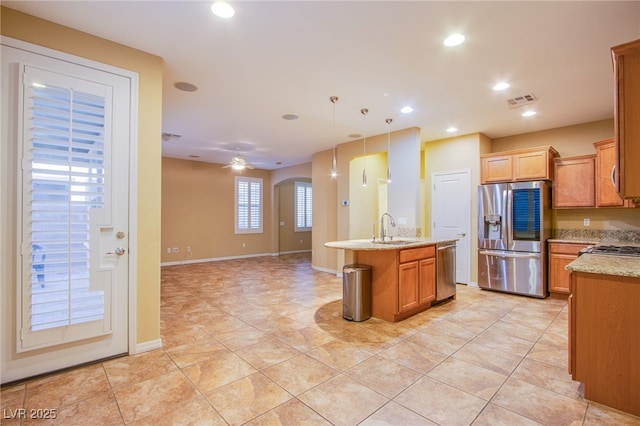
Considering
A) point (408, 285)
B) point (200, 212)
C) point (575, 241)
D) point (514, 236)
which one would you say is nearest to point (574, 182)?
point (575, 241)

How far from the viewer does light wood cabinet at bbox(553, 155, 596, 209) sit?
451cm

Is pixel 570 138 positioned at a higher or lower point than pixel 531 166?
higher

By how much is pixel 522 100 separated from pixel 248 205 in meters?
7.41

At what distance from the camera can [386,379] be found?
2.31 m

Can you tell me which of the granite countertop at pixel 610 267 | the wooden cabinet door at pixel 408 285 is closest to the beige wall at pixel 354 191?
the wooden cabinet door at pixel 408 285

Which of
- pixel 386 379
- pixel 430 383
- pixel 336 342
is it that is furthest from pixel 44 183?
pixel 430 383

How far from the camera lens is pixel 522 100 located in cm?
389

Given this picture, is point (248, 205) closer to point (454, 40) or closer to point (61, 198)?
point (61, 198)

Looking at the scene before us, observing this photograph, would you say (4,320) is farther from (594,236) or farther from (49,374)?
(594,236)

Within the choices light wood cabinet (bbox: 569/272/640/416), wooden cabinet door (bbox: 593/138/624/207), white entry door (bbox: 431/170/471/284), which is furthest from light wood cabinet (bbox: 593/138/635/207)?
light wood cabinet (bbox: 569/272/640/416)

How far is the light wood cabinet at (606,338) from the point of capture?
6.30ft

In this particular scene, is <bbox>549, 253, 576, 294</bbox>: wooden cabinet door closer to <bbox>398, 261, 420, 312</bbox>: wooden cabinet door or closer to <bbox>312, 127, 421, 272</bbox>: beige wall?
<bbox>312, 127, 421, 272</bbox>: beige wall

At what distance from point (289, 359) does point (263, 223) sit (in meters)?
7.18

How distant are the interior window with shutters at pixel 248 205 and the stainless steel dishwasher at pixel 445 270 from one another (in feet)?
20.8
